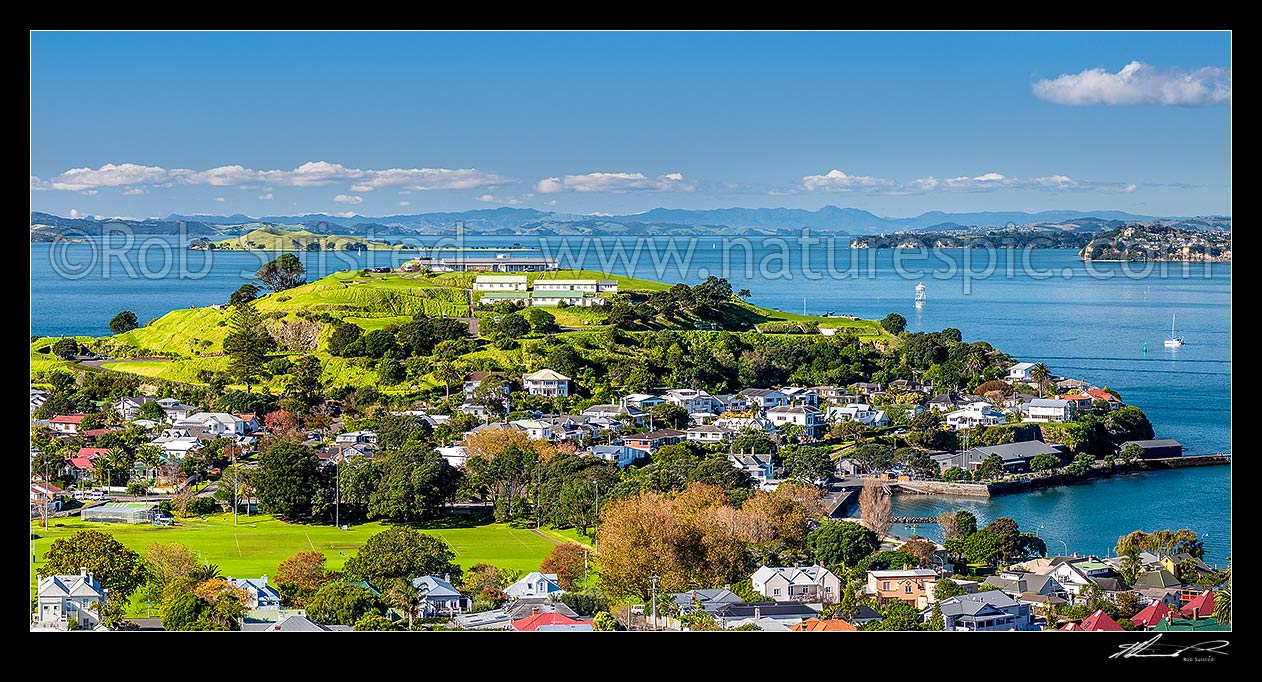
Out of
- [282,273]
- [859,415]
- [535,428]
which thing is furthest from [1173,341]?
[282,273]

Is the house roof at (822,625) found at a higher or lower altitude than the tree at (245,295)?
lower

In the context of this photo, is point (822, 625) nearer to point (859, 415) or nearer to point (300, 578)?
point (300, 578)

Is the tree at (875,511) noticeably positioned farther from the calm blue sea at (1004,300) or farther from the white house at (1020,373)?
the white house at (1020,373)

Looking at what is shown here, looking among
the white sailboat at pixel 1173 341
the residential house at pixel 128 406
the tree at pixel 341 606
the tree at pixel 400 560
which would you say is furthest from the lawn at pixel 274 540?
the white sailboat at pixel 1173 341

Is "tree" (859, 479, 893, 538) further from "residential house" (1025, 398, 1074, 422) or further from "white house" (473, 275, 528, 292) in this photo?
"white house" (473, 275, 528, 292)
